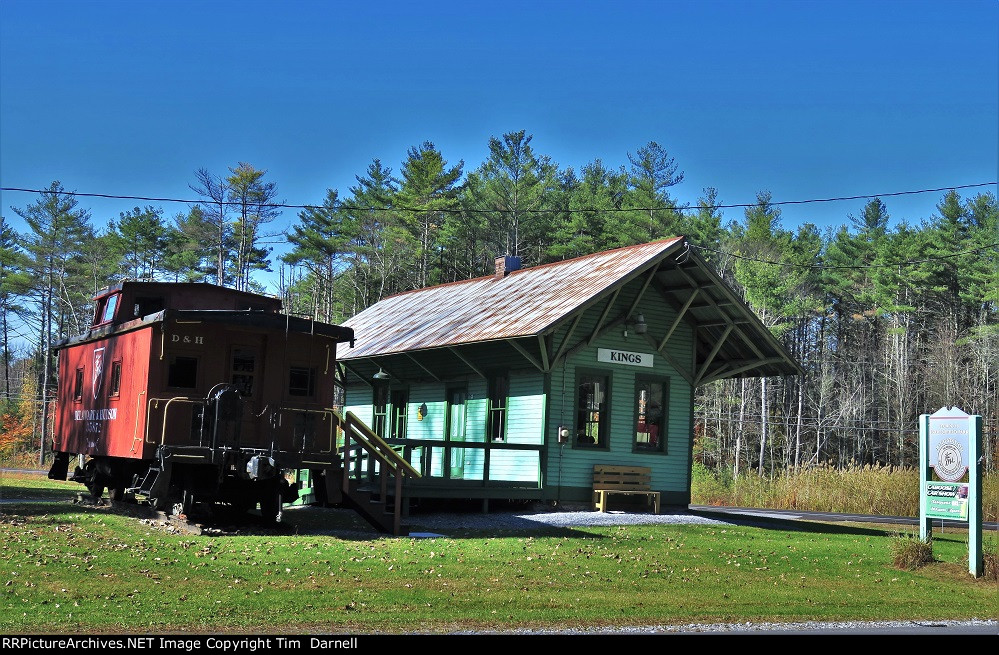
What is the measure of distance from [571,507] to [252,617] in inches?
514

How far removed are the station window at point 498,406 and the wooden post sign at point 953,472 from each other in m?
9.64

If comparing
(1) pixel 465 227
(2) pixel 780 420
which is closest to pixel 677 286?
(1) pixel 465 227

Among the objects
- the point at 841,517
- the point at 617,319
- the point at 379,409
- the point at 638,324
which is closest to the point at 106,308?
the point at 379,409

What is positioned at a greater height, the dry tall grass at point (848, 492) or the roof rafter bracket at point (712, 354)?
the roof rafter bracket at point (712, 354)

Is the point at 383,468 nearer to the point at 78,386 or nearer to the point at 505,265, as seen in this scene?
the point at 78,386

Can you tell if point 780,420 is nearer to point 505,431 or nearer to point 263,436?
point 505,431

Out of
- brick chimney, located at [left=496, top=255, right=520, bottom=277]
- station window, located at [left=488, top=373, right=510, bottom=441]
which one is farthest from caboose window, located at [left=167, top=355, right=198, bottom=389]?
brick chimney, located at [left=496, top=255, right=520, bottom=277]

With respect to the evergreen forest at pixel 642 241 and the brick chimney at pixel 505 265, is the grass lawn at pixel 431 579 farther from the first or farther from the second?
the evergreen forest at pixel 642 241

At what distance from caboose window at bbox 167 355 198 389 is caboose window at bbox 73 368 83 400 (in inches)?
213

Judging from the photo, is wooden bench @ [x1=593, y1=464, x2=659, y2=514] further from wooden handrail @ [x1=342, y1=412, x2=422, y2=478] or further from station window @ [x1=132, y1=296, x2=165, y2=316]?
station window @ [x1=132, y1=296, x2=165, y2=316]

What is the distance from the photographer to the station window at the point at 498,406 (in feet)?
80.0

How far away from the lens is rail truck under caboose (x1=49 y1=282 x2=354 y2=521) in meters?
17.8

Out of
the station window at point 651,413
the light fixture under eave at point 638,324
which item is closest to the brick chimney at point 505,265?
the light fixture under eave at point 638,324

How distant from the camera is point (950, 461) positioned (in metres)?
17.1
